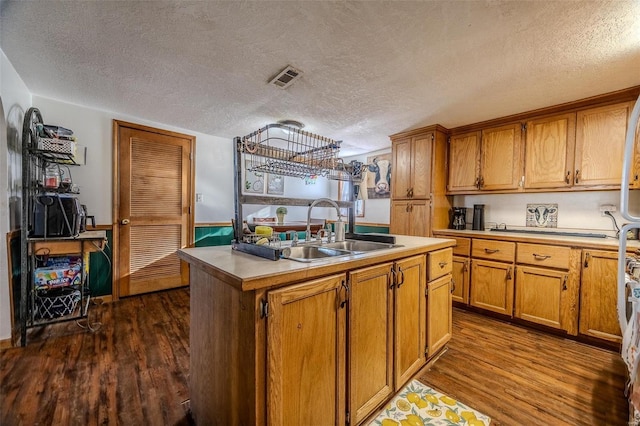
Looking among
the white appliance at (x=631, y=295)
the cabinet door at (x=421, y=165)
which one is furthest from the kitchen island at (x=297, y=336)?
A: the cabinet door at (x=421, y=165)

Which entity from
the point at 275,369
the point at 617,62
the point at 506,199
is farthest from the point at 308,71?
the point at 506,199

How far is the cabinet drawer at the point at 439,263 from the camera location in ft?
6.01

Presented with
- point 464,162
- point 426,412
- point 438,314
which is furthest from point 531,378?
point 464,162

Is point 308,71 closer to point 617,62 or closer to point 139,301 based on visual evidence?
point 617,62

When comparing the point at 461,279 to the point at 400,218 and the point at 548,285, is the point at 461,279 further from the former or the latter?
the point at 400,218

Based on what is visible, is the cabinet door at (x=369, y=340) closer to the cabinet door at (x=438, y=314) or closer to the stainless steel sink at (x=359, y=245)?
the stainless steel sink at (x=359, y=245)

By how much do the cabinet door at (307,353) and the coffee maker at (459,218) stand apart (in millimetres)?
2758

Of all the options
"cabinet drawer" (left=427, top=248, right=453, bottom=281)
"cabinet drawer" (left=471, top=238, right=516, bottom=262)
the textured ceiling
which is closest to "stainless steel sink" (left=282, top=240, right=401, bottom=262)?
"cabinet drawer" (left=427, top=248, right=453, bottom=281)

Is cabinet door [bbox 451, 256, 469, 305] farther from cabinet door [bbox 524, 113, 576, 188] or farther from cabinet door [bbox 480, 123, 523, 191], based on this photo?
cabinet door [bbox 524, 113, 576, 188]

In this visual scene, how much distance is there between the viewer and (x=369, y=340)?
1.37 m

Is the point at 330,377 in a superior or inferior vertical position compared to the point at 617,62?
inferior

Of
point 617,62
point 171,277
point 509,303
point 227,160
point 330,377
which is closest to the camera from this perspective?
point 330,377

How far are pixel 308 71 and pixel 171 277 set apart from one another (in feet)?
10.3

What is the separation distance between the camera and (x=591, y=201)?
2.66 metres
